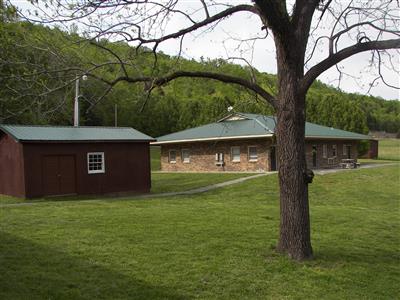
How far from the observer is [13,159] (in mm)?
A: 21078

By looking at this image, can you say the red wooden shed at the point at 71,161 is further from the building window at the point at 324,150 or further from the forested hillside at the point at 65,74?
the building window at the point at 324,150

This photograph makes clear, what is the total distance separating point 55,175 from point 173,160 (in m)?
19.2

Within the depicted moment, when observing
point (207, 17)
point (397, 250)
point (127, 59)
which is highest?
point (207, 17)

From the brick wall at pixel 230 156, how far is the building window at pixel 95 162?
12888 mm

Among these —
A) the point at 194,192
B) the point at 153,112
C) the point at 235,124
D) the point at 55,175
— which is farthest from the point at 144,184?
the point at 153,112

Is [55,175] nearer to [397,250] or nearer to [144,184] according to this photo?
[144,184]

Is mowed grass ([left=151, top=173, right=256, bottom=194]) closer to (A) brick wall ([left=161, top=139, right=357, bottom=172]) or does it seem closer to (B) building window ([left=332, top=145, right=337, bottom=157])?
(A) brick wall ([left=161, top=139, right=357, bottom=172])

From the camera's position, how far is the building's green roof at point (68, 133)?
68.3ft

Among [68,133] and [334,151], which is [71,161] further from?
[334,151]

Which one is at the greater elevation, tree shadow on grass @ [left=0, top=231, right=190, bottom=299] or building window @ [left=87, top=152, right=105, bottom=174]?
building window @ [left=87, top=152, right=105, bottom=174]

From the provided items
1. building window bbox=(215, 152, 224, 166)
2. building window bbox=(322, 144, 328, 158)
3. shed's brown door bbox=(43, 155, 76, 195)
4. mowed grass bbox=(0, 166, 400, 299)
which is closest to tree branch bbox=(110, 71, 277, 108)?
mowed grass bbox=(0, 166, 400, 299)

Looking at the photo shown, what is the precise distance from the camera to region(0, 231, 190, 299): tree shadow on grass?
5.75 m

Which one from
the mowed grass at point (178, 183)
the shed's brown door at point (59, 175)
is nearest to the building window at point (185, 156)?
the mowed grass at point (178, 183)

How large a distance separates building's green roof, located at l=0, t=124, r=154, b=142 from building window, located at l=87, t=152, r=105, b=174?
79 centimetres
